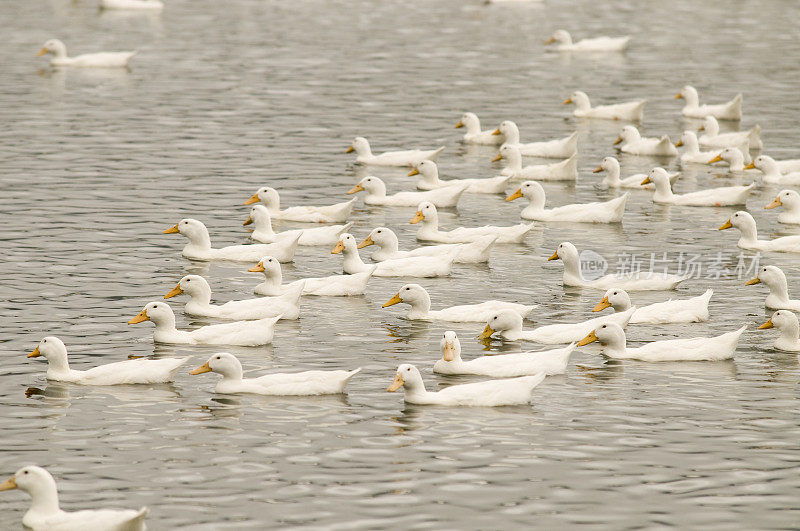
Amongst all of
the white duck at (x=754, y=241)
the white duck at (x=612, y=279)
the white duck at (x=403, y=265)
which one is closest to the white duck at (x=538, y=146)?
the white duck at (x=754, y=241)

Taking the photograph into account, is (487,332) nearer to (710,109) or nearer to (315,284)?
(315,284)

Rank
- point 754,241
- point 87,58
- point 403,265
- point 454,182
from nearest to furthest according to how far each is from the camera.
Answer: point 403,265
point 754,241
point 454,182
point 87,58

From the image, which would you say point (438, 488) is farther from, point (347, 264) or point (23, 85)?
point (23, 85)

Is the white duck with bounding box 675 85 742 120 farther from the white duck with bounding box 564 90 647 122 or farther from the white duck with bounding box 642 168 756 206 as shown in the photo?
the white duck with bounding box 642 168 756 206

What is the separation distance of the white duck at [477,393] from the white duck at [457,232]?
1000 cm

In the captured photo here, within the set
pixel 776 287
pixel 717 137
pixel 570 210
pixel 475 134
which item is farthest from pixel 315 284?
pixel 717 137

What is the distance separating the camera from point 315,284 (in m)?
26.0

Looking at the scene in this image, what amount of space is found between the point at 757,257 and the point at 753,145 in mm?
11851

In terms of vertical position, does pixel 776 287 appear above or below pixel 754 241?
above

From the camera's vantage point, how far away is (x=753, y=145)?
1583 inches

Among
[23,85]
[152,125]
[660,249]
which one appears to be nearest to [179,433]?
A: [660,249]

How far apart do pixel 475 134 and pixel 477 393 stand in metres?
22.3

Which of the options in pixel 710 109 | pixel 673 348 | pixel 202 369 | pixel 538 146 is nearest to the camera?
pixel 202 369

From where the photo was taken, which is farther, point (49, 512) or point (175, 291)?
point (175, 291)
